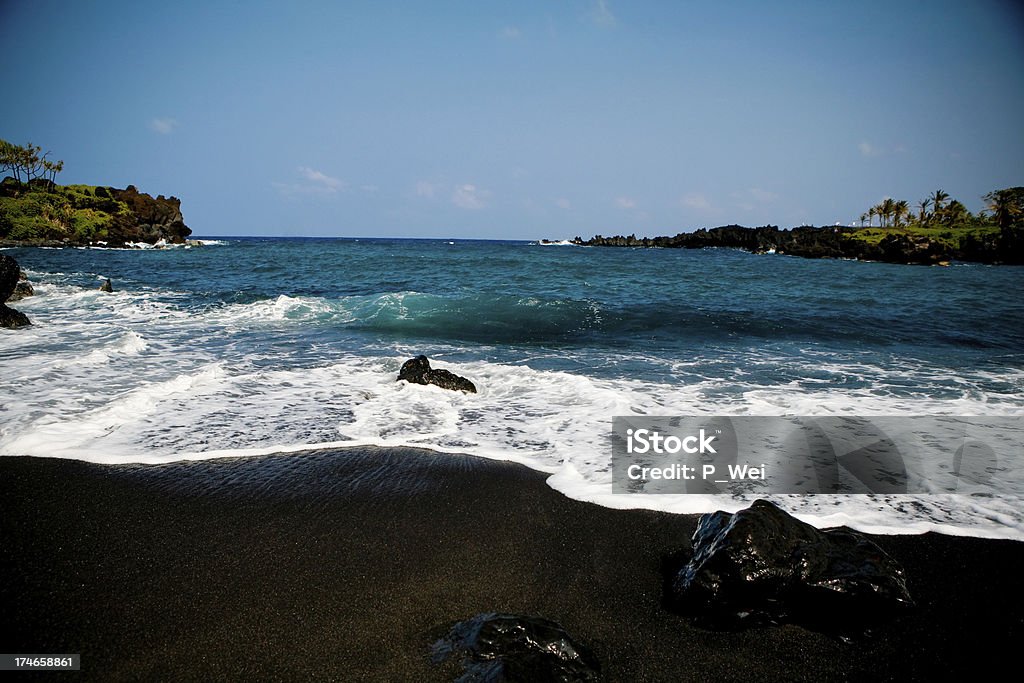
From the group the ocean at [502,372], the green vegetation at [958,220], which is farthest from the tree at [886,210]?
the ocean at [502,372]

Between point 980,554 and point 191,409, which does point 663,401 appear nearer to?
point 980,554

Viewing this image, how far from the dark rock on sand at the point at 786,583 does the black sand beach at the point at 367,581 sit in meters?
0.10

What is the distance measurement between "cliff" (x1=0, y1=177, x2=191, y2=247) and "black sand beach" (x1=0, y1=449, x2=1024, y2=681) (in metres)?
60.9

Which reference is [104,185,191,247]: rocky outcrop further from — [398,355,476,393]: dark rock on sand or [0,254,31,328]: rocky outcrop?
[398,355,476,393]: dark rock on sand

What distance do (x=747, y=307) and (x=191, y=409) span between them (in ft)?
56.9

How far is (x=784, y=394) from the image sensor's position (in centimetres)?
805

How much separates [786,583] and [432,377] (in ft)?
19.0

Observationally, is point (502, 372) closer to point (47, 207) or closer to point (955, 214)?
point (47, 207)

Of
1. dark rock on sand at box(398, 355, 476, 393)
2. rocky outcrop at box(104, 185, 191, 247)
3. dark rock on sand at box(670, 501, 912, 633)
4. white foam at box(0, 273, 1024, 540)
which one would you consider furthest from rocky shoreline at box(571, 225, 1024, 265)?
rocky outcrop at box(104, 185, 191, 247)

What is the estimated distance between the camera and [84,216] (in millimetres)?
52938

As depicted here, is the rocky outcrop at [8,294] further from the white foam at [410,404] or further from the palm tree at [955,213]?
the palm tree at [955,213]

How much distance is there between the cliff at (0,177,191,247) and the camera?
48844mm

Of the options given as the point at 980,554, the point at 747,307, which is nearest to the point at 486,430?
the point at 980,554

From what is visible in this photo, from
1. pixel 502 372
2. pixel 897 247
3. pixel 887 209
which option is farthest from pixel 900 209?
pixel 502 372
